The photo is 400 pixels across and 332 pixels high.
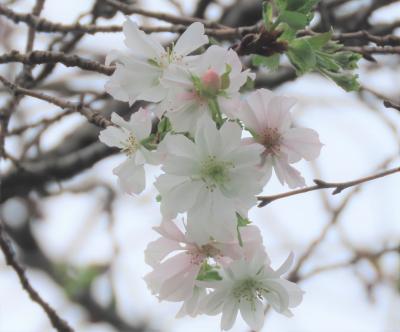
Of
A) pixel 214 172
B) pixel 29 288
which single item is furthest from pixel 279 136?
pixel 29 288

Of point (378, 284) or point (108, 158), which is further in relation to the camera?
point (378, 284)

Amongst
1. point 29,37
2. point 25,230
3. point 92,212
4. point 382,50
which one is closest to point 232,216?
point 382,50

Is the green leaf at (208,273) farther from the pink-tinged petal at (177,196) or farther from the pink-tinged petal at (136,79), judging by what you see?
the pink-tinged petal at (136,79)

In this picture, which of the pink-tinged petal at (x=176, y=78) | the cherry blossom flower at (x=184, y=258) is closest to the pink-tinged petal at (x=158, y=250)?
the cherry blossom flower at (x=184, y=258)

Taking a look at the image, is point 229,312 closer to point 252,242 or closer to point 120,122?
point 252,242

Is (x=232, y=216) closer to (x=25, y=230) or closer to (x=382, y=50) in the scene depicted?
(x=382, y=50)

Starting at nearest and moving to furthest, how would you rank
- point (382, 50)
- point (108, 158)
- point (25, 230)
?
point (382, 50) → point (108, 158) → point (25, 230)
